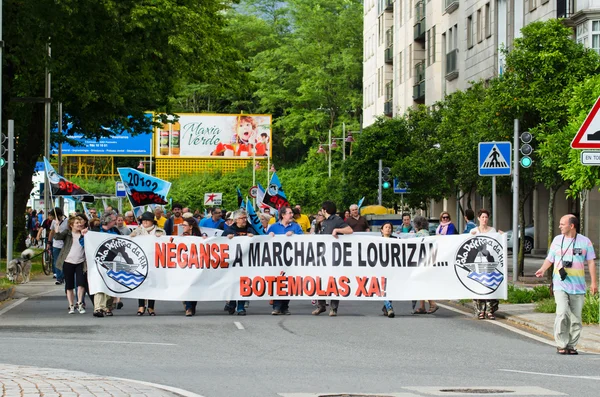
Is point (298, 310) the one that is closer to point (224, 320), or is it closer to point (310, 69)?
point (224, 320)

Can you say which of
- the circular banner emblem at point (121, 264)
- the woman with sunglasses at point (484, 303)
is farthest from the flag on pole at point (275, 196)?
the woman with sunglasses at point (484, 303)

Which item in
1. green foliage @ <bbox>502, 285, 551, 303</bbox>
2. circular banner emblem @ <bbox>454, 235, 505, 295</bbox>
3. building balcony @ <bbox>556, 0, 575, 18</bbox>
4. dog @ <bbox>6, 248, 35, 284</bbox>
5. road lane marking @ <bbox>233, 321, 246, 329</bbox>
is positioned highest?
building balcony @ <bbox>556, 0, 575, 18</bbox>

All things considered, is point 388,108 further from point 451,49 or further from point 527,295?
point 527,295

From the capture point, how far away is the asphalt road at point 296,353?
39.6ft

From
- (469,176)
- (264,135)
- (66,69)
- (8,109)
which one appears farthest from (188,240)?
(264,135)

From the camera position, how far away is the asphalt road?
475 inches

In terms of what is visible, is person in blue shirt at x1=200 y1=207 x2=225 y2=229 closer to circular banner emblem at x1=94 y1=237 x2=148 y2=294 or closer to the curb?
the curb

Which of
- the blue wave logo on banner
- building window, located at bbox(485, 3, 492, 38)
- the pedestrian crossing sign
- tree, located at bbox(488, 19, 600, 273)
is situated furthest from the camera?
building window, located at bbox(485, 3, 492, 38)

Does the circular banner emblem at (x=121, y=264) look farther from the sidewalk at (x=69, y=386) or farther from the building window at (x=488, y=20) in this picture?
the building window at (x=488, y=20)

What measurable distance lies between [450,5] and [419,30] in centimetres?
878

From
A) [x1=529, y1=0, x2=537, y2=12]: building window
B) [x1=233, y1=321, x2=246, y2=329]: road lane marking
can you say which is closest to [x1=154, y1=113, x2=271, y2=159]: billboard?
[x1=529, y1=0, x2=537, y2=12]: building window

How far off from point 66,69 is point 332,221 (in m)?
12.7

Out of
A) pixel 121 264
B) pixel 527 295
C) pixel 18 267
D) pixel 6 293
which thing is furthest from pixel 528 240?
pixel 121 264

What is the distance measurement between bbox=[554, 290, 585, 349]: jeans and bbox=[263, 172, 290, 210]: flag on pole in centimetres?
1944
